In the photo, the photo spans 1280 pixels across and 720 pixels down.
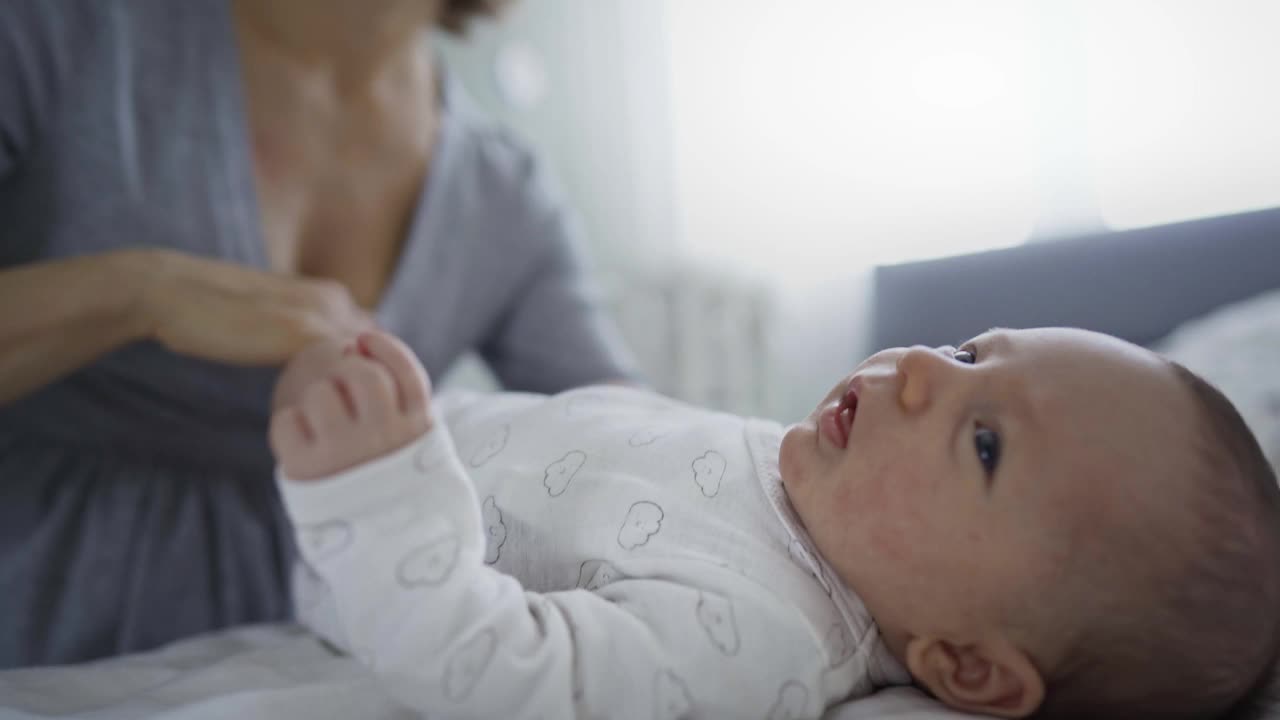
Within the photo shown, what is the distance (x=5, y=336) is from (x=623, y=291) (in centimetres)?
145

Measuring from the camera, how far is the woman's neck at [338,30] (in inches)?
37.1

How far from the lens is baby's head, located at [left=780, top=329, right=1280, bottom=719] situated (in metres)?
0.48

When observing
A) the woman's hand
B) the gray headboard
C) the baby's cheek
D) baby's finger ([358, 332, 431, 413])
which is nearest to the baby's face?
the baby's cheek

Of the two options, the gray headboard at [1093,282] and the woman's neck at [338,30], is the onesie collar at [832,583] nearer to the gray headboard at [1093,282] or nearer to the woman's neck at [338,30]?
the gray headboard at [1093,282]

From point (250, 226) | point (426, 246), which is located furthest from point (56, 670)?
point (426, 246)

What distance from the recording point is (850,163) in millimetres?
1288

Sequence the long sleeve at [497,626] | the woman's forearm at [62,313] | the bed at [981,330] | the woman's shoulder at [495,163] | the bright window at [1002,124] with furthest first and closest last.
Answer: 1. the woman's shoulder at [495,163]
2. the bright window at [1002,124]
3. the woman's forearm at [62,313]
4. the bed at [981,330]
5. the long sleeve at [497,626]

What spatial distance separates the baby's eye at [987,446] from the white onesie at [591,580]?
0.12 m

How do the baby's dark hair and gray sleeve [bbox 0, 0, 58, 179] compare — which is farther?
gray sleeve [bbox 0, 0, 58, 179]

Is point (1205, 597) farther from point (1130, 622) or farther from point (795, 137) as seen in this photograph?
point (795, 137)

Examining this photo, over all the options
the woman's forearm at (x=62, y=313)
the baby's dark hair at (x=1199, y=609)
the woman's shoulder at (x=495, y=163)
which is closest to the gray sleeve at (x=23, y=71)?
the woman's forearm at (x=62, y=313)

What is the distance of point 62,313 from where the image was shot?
0.70 meters

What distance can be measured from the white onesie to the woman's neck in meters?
0.59

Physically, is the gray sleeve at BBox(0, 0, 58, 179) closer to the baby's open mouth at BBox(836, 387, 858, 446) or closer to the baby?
the baby
